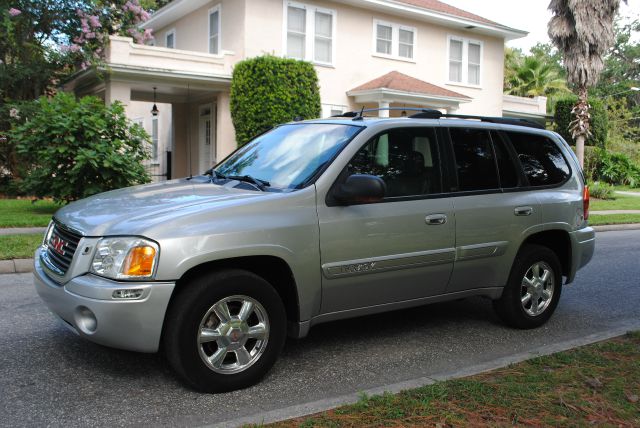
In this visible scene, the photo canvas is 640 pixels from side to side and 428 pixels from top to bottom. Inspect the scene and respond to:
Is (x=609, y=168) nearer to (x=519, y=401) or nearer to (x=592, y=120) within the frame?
(x=592, y=120)

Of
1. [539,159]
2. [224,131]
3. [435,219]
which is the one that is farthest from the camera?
[224,131]

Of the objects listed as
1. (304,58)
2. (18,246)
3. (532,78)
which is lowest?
(18,246)

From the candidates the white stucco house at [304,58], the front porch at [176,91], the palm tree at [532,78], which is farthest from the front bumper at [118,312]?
the palm tree at [532,78]

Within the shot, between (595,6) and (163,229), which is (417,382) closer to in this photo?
(163,229)

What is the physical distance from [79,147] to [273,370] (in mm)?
7974

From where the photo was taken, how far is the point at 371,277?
14.9ft

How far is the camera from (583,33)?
68.3 ft

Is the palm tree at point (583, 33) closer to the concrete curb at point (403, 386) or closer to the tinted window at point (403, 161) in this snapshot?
the concrete curb at point (403, 386)

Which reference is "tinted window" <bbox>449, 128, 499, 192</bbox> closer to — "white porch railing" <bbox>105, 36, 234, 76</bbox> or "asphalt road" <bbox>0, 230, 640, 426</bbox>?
"asphalt road" <bbox>0, 230, 640, 426</bbox>

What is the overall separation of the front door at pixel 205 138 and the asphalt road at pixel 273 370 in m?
14.6

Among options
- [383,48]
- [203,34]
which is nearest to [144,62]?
[203,34]

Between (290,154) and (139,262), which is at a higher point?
(290,154)

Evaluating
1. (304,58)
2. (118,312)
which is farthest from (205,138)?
(118,312)

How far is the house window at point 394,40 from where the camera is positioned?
827 inches
